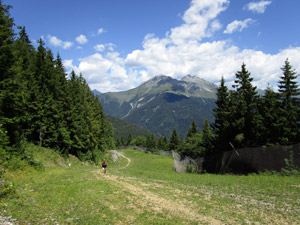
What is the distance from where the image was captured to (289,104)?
3119 centimetres

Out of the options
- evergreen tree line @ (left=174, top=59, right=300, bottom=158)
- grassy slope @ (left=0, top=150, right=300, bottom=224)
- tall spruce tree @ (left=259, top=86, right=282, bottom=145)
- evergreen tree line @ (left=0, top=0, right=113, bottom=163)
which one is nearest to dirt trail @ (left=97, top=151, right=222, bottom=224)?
grassy slope @ (left=0, top=150, right=300, bottom=224)

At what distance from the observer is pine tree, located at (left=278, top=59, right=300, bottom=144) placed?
30.8 metres

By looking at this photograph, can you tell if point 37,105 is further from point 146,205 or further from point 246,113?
point 246,113

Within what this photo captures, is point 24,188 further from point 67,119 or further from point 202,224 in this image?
point 67,119

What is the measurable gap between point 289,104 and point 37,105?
3562cm

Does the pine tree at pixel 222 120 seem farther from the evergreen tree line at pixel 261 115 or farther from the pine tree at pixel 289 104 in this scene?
the pine tree at pixel 289 104

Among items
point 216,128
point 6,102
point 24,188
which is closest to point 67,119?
point 6,102

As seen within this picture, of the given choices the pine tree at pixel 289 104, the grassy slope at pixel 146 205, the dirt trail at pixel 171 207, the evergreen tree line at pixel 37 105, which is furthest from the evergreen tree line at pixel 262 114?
the evergreen tree line at pixel 37 105

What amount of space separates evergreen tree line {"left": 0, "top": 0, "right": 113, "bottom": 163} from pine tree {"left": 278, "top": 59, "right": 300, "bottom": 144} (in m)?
32.0

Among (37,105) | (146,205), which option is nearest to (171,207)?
(146,205)

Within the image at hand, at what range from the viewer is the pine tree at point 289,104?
30.8 meters

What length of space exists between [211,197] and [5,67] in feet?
62.0

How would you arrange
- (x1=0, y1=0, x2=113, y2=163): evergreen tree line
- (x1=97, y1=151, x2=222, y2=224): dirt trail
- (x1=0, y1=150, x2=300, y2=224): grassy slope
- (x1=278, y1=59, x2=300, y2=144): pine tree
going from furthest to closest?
(x1=278, y1=59, x2=300, y2=144): pine tree, (x1=0, y1=0, x2=113, y2=163): evergreen tree line, (x1=97, y1=151, x2=222, y2=224): dirt trail, (x1=0, y1=150, x2=300, y2=224): grassy slope

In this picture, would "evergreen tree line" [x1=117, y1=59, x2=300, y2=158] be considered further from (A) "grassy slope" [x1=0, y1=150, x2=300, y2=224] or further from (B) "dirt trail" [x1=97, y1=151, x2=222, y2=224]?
(B) "dirt trail" [x1=97, y1=151, x2=222, y2=224]
